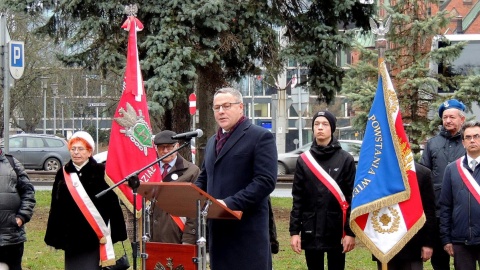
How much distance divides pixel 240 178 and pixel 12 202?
9.93 feet

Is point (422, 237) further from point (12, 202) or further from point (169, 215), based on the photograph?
point (12, 202)

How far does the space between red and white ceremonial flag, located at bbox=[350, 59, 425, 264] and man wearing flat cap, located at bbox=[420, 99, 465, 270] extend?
2.00 feet

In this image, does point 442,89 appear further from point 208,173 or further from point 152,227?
point 208,173

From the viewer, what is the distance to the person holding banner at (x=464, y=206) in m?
7.58

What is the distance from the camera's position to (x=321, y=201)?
766cm

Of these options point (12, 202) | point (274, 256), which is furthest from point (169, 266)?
point (274, 256)

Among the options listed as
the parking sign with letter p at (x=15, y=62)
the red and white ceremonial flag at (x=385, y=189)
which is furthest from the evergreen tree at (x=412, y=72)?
the red and white ceremonial flag at (x=385, y=189)

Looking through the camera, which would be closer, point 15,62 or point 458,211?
point 458,211

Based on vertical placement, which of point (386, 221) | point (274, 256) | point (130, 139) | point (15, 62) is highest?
point (15, 62)

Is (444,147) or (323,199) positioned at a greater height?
(444,147)

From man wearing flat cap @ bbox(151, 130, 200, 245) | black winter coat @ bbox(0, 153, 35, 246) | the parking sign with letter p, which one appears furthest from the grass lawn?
the parking sign with letter p

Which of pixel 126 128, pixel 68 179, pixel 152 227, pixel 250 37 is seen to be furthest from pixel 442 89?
pixel 68 179

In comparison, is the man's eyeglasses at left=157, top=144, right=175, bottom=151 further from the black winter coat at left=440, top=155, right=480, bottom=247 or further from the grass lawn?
the black winter coat at left=440, top=155, right=480, bottom=247

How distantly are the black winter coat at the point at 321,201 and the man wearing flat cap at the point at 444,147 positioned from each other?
1.09m
